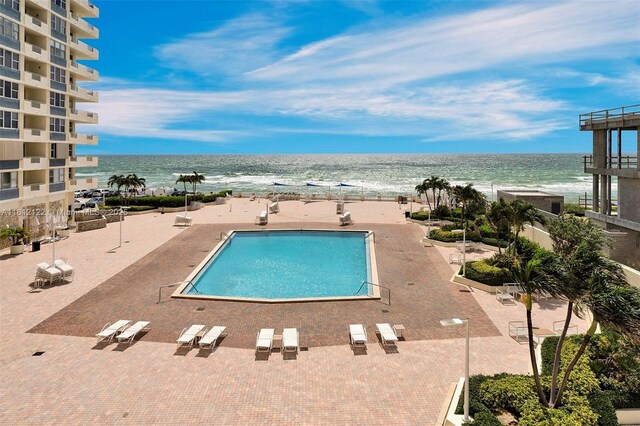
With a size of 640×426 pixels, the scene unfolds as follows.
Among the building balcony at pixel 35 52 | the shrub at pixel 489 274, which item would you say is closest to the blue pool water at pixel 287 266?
the shrub at pixel 489 274

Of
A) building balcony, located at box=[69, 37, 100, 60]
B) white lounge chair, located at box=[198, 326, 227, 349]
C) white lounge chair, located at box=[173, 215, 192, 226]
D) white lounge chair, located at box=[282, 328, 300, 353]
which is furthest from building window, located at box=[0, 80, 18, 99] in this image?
white lounge chair, located at box=[282, 328, 300, 353]

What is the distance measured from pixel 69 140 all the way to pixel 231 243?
1936 cm

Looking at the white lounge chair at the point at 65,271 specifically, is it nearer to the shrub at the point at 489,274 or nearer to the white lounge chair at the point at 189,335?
the white lounge chair at the point at 189,335

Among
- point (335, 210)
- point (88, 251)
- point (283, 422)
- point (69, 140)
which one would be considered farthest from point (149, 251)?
point (335, 210)

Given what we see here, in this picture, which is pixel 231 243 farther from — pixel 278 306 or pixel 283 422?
pixel 283 422

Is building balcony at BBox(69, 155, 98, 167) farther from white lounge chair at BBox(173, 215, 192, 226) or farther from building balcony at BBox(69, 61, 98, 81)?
white lounge chair at BBox(173, 215, 192, 226)

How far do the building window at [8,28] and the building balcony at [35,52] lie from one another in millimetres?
1029

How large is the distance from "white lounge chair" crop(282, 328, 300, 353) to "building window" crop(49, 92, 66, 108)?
3202 cm

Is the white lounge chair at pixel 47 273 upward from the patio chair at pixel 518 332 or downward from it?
upward

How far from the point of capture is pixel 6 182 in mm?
28953

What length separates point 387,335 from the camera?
14289mm

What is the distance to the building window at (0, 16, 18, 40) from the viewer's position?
91.8 feet

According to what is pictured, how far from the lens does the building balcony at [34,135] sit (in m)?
30.4

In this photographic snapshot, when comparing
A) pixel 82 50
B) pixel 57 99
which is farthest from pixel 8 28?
pixel 82 50
